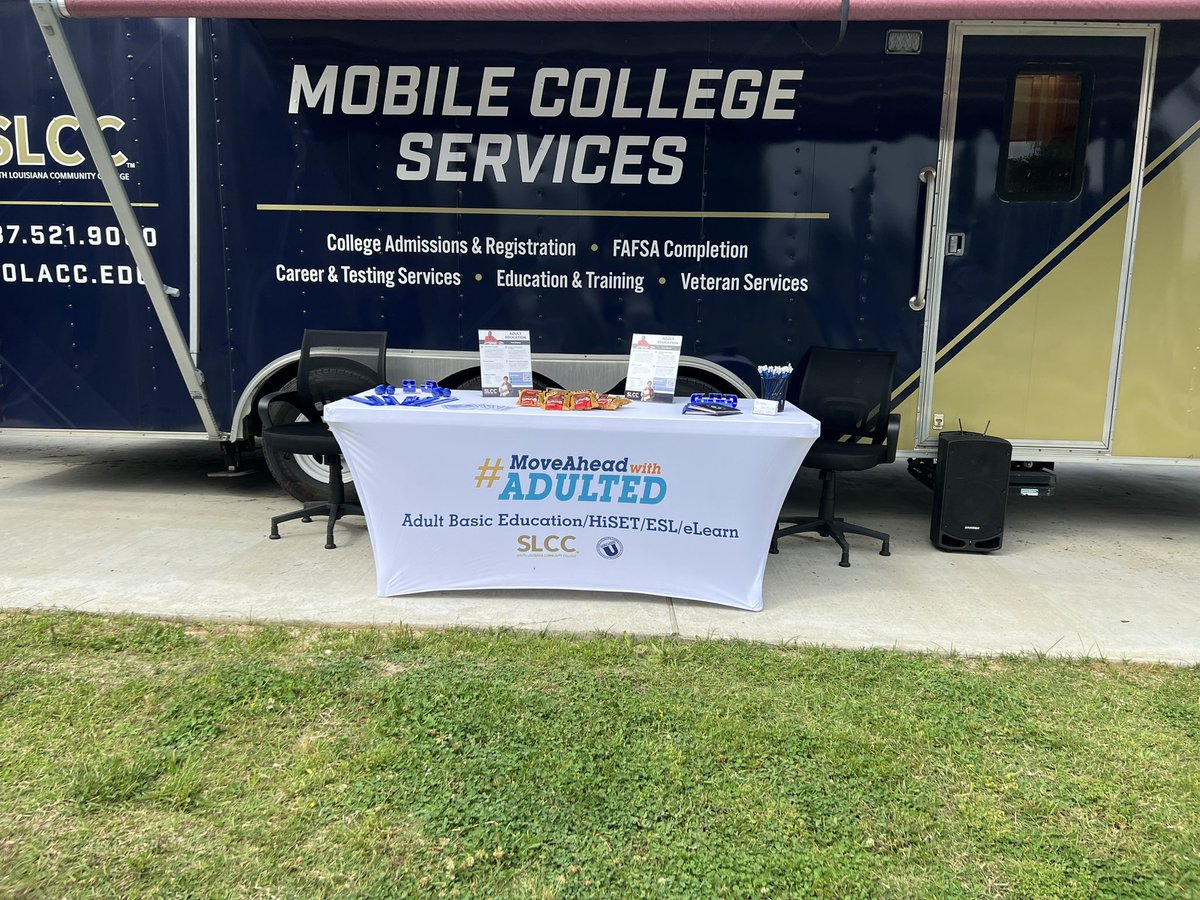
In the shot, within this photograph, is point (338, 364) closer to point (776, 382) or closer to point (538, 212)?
point (538, 212)

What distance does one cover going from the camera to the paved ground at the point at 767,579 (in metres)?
3.27

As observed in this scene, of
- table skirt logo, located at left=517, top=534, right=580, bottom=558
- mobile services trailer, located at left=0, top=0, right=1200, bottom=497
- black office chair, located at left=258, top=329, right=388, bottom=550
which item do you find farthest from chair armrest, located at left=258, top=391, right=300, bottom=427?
table skirt logo, located at left=517, top=534, right=580, bottom=558

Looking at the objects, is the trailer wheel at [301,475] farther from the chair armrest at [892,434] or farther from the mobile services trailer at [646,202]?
the chair armrest at [892,434]

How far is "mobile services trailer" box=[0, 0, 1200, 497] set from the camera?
414 cm

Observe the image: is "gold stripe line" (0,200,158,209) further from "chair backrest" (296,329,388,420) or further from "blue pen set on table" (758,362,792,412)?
"blue pen set on table" (758,362,792,412)

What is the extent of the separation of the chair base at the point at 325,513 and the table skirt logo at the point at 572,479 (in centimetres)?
120

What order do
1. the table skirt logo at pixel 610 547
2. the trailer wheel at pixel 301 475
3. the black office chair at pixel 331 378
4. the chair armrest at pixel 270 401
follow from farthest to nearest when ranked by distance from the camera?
the trailer wheel at pixel 301 475 → the chair armrest at pixel 270 401 → the black office chair at pixel 331 378 → the table skirt logo at pixel 610 547

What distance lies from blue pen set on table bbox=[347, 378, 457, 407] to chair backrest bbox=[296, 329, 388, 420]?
613 millimetres

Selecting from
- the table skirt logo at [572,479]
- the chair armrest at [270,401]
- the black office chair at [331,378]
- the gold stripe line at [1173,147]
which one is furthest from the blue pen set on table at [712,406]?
the gold stripe line at [1173,147]

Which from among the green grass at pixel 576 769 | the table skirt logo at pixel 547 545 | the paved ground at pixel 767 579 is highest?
the table skirt logo at pixel 547 545

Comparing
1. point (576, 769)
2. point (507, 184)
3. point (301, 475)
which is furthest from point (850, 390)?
point (301, 475)

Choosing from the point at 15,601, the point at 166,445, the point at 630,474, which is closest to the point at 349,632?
the point at 630,474

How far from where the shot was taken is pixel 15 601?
3.37 m

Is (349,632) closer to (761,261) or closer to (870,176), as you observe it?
(761,261)
